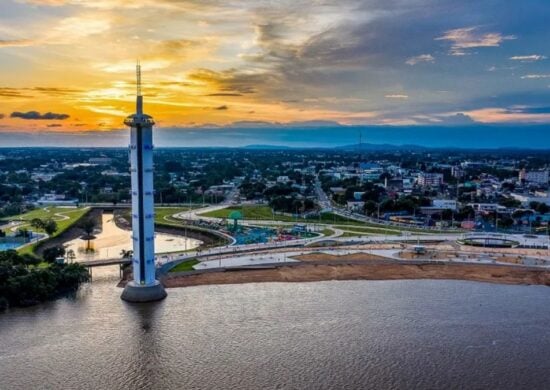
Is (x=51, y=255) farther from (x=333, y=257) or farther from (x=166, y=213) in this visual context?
(x=166, y=213)

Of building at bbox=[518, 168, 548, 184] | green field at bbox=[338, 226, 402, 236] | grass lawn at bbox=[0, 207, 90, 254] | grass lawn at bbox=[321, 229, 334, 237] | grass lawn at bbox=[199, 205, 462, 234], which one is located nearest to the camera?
grass lawn at bbox=[321, 229, 334, 237]

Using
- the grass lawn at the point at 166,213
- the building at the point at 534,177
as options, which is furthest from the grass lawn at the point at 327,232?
the building at the point at 534,177

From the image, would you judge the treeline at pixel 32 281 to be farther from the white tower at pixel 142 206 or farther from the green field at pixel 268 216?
the green field at pixel 268 216

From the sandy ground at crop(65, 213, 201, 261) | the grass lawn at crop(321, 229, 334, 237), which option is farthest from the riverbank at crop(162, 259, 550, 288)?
the sandy ground at crop(65, 213, 201, 261)

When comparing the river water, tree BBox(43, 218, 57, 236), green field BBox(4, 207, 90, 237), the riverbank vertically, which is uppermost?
tree BBox(43, 218, 57, 236)

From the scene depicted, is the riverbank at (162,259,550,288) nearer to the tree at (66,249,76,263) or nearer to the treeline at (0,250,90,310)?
the treeline at (0,250,90,310)

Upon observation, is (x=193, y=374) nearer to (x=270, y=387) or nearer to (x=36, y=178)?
(x=270, y=387)
